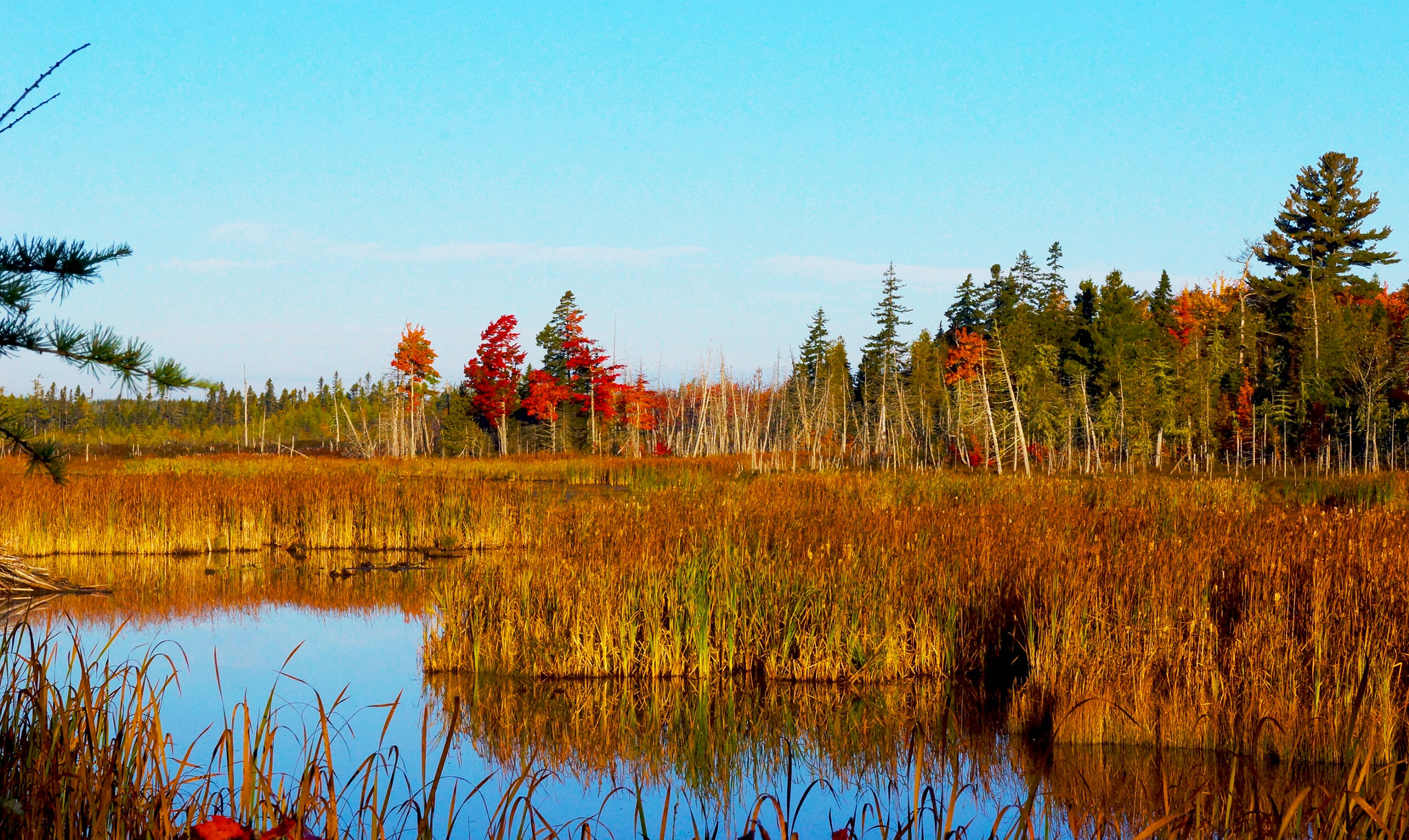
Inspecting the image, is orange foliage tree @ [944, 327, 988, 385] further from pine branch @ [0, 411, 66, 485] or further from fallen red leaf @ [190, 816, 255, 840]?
fallen red leaf @ [190, 816, 255, 840]

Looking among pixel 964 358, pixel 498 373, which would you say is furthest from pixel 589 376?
pixel 964 358

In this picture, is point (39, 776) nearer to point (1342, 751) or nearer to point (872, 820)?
point (872, 820)

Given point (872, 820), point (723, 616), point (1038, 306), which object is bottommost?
point (872, 820)

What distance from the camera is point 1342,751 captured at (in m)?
4.96

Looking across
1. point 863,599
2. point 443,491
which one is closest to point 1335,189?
point 443,491

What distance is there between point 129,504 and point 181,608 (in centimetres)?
459

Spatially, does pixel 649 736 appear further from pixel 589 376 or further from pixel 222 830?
pixel 589 376

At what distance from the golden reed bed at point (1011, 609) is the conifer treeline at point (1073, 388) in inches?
704

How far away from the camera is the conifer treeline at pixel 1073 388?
32406mm

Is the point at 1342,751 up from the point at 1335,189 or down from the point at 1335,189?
down

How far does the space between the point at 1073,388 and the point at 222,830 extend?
39301mm

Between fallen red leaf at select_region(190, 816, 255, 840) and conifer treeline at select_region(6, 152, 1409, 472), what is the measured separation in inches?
988

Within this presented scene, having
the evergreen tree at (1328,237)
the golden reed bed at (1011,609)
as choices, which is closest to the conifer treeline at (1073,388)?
the evergreen tree at (1328,237)

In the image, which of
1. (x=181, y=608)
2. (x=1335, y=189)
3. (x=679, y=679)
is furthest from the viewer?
(x=1335, y=189)
